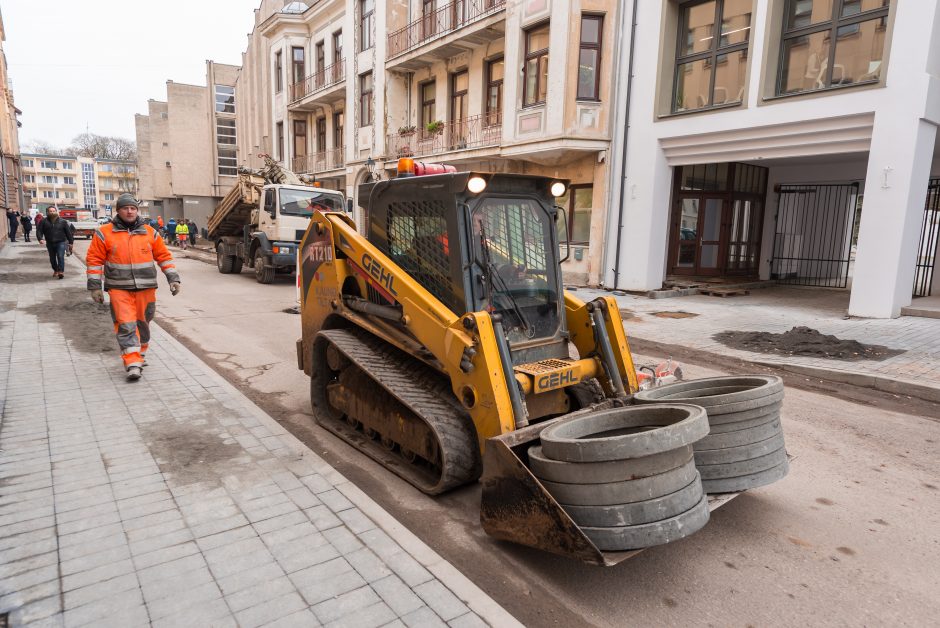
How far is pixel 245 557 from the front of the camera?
3.01 m

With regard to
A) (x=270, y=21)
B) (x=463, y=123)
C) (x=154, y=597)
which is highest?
(x=270, y=21)

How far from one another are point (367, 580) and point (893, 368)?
7.41 metres

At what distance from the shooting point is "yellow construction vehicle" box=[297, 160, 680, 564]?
11.4ft

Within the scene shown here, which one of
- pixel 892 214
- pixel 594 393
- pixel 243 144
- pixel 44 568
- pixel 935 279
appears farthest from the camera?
pixel 243 144

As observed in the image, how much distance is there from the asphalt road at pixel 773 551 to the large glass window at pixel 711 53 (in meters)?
10.5

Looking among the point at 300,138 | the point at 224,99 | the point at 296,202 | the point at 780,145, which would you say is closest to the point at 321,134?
the point at 300,138

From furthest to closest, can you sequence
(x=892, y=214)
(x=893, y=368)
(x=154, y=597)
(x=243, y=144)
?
(x=243, y=144), (x=892, y=214), (x=893, y=368), (x=154, y=597)

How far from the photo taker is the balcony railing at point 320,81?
2589 centimetres

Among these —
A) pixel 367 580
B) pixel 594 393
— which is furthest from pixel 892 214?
pixel 367 580

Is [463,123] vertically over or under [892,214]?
over

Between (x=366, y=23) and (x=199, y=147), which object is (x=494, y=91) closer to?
(x=366, y=23)

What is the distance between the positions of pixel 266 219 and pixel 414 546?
13734 mm

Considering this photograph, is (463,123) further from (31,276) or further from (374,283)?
(374,283)

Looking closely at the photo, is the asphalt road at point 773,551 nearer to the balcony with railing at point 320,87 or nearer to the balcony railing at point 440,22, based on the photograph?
the balcony railing at point 440,22
